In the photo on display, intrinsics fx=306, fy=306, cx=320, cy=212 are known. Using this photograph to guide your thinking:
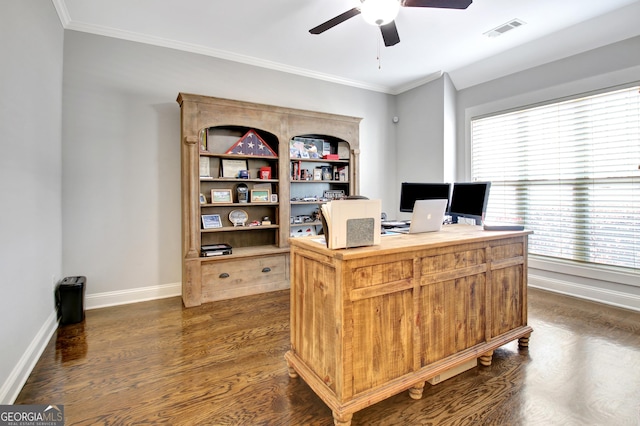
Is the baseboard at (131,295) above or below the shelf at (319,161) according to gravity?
below

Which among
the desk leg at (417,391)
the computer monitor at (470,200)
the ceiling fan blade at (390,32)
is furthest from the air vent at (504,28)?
the desk leg at (417,391)

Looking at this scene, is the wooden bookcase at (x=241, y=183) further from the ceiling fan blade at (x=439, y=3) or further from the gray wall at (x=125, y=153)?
the ceiling fan blade at (x=439, y=3)

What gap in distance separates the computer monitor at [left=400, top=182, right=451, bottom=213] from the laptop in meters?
0.89

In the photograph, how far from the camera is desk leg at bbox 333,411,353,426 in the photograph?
4.91 feet

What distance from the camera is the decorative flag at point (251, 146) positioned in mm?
3740

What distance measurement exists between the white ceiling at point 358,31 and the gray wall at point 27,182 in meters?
0.78

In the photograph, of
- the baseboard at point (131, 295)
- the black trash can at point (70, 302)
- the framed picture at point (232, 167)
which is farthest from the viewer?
the framed picture at point (232, 167)

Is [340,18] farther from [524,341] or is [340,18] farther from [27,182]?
[524,341]

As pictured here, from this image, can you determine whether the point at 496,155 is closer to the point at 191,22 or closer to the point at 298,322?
the point at 298,322

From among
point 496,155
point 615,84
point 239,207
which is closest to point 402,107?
point 496,155

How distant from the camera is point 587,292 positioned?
137 inches

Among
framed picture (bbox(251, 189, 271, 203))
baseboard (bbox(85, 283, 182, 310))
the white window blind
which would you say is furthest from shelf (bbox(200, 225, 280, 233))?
the white window blind

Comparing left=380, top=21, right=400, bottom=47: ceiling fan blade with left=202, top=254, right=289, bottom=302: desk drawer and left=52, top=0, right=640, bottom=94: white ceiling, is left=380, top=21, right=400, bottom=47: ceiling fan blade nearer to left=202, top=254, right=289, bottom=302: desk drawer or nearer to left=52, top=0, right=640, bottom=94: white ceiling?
left=52, top=0, right=640, bottom=94: white ceiling

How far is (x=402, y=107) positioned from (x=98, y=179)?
177 inches
